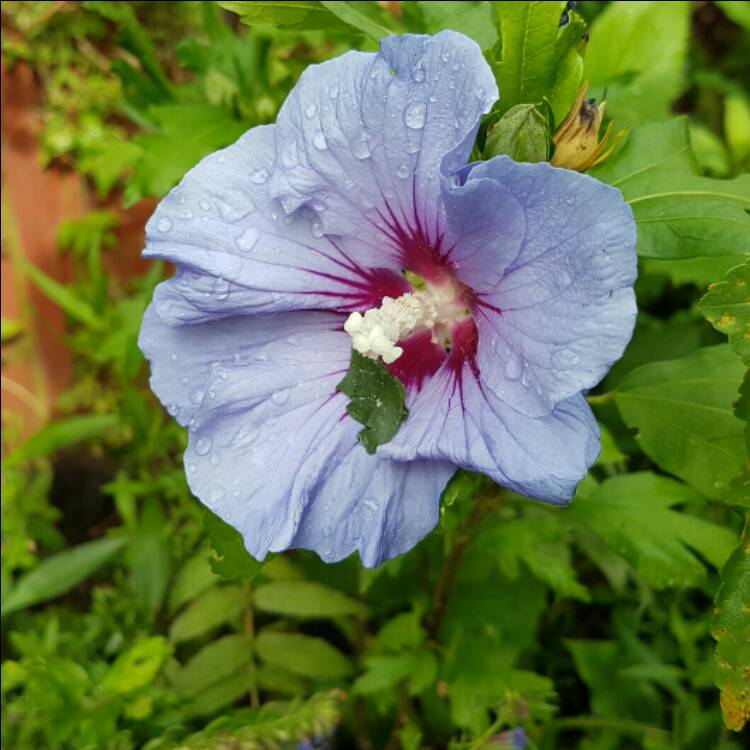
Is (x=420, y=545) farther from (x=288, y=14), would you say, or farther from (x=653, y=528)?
(x=288, y=14)

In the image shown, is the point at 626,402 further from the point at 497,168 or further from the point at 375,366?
the point at 497,168

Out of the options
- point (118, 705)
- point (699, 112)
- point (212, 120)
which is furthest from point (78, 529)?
point (699, 112)

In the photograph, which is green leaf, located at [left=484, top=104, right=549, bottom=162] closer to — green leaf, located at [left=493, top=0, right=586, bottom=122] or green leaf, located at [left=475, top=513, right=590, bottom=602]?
green leaf, located at [left=493, top=0, right=586, bottom=122]

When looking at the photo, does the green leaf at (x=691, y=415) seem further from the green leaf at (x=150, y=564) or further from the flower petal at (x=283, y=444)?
the green leaf at (x=150, y=564)

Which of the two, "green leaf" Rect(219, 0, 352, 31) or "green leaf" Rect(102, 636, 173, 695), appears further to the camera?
"green leaf" Rect(102, 636, 173, 695)

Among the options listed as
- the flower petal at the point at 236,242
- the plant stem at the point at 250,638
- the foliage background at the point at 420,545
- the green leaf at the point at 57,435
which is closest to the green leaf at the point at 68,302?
the foliage background at the point at 420,545

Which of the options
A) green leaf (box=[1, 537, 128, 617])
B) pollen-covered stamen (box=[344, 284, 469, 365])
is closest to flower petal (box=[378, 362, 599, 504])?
pollen-covered stamen (box=[344, 284, 469, 365])
